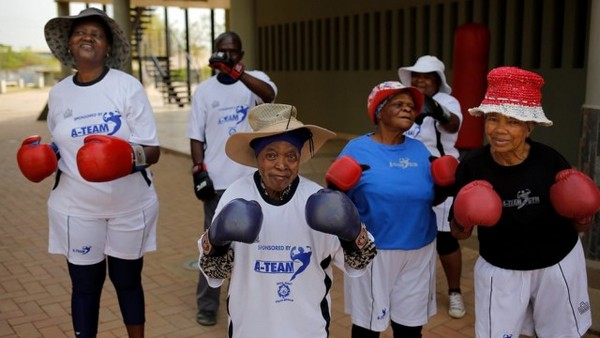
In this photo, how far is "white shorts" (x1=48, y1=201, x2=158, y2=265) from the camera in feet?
9.66

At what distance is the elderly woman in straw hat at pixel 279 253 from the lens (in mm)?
2193

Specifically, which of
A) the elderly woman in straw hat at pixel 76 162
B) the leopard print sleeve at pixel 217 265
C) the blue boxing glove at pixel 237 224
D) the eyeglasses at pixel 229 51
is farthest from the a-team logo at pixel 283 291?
the eyeglasses at pixel 229 51

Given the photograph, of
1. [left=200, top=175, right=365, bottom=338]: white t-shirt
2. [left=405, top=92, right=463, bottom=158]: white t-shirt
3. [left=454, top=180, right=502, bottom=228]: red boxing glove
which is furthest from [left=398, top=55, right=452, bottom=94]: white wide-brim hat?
[left=200, top=175, right=365, bottom=338]: white t-shirt

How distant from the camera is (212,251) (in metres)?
2.10

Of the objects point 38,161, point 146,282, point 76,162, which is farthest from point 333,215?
point 146,282

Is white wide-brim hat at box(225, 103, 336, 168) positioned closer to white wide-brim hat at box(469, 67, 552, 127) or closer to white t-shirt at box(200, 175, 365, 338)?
white t-shirt at box(200, 175, 365, 338)

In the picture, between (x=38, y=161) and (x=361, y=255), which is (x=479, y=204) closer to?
(x=361, y=255)

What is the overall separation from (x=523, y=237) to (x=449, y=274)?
167 cm

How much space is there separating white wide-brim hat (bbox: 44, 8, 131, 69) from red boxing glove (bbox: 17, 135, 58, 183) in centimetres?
54

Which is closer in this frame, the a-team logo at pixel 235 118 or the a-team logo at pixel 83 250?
the a-team logo at pixel 83 250

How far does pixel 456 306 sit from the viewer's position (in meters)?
4.03

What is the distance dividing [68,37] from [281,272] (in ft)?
5.75

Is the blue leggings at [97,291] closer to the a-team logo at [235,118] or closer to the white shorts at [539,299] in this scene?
the a-team logo at [235,118]

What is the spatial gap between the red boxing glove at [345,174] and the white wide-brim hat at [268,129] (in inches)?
11.6
